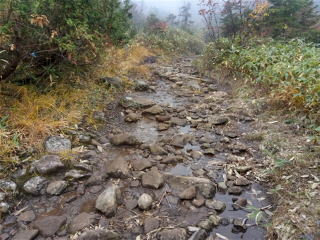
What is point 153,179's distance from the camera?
2742mm

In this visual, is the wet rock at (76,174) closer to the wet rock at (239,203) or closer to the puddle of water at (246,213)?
the puddle of water at (246,213)

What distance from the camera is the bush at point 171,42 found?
1331 centimetres

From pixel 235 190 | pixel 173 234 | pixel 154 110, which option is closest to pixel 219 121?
pixel 154 110

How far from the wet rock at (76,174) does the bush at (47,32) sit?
63.7 inches

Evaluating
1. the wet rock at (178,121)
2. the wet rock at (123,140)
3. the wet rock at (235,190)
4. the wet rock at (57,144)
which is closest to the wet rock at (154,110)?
the wet rock at (178,121)

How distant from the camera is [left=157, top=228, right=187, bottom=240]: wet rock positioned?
2018 mm

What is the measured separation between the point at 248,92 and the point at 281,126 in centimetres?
174

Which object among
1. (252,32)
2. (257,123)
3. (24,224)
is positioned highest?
(252,32)

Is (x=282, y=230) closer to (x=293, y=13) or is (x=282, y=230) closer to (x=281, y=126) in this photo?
(x=281, y=126)

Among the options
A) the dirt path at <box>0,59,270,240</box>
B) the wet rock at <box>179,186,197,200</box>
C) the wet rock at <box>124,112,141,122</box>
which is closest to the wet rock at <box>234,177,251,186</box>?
the dirt path at <box>0,59,270,240</box>

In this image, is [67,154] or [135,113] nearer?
[67,154]

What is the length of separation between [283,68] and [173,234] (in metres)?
3.94

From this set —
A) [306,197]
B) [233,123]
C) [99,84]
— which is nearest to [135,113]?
[99,84]

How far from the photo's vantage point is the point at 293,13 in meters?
11.4
